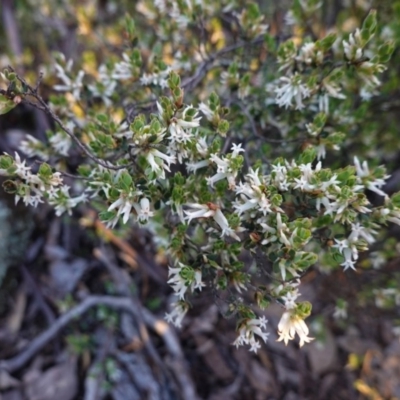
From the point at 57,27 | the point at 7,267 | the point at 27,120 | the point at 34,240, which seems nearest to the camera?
the point at 7,267

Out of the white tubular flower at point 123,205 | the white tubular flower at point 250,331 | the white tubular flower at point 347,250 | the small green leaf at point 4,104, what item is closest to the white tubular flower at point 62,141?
the small green leaf at point 4,104

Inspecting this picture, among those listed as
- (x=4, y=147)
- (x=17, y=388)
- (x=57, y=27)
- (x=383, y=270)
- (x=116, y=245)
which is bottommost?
(x=383, y=270)

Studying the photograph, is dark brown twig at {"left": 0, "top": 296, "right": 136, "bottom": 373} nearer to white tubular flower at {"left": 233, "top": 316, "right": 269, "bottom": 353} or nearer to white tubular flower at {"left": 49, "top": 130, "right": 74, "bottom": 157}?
white tubular flower at {"left": 49, "top": 130, "right": 74, "bottom": 157}

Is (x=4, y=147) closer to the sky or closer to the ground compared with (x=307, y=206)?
closer to the sky

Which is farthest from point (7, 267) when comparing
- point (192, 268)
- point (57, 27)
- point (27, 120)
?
point (57, 27)

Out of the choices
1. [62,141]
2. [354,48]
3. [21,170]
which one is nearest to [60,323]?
[62,141]

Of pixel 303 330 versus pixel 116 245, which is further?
pixel 116 245

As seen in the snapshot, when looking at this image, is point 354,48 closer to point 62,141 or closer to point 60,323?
point 62,141

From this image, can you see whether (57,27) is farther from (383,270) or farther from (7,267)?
(383,270)

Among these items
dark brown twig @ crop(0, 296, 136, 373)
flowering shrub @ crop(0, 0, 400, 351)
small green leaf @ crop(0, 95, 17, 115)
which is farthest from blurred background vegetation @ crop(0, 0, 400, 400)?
small green leaf @ crop(0, 95, 17, 115)
